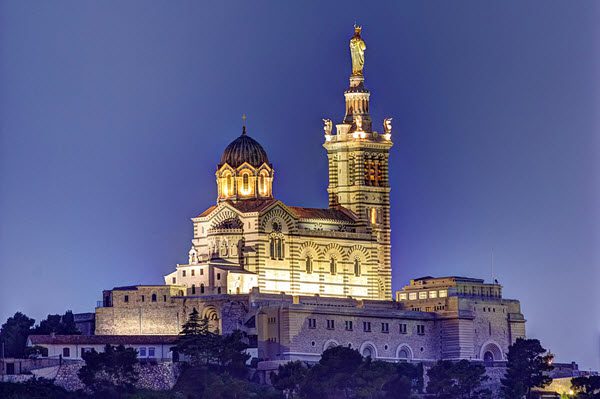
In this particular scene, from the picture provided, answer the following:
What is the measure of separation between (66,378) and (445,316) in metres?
28.7

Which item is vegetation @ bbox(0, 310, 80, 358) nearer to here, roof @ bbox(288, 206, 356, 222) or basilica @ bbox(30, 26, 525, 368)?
basilica @ bbox(30, 26, 525, 368)

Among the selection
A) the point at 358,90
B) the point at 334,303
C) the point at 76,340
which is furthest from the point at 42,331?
the point at 358,90

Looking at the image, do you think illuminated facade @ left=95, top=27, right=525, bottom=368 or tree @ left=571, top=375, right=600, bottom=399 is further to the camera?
tree @ left=571, top=375, right=600, bottom=399

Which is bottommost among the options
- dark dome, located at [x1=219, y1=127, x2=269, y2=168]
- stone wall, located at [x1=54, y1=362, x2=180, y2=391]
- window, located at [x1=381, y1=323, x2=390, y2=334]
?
stone wall, located at [x1=54, y1=362, x2=180, y2=391]

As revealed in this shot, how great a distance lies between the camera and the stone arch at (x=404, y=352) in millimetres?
145500

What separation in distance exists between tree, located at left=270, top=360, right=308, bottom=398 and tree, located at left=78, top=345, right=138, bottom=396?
8.54 meters

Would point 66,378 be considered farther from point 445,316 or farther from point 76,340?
point 445,316

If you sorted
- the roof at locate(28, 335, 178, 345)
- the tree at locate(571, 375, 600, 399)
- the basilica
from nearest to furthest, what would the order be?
the roof at locate(28, 335, 178, 345) → the basilica → the tree at locate(571, 375, 600, 399)

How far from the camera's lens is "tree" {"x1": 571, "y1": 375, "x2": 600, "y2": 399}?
14412 centimetres

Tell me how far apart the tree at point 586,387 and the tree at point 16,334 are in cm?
3356

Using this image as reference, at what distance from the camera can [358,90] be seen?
155m

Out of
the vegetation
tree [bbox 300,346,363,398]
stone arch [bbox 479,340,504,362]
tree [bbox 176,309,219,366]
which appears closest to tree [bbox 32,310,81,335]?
the vegetation

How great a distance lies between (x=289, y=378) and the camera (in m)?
134

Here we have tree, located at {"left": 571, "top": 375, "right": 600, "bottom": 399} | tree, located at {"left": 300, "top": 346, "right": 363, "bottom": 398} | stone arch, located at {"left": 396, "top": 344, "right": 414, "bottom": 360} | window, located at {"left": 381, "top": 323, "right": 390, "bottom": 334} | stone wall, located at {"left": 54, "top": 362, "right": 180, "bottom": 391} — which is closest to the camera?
stone wall, located at {"left": 54, "top": 362, "right": 180, "bottom": 391}
